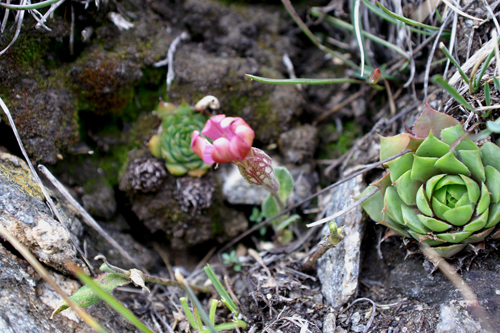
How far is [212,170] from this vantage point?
7.64 feet

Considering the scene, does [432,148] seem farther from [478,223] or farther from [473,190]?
[478,223]

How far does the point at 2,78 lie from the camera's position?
182cm

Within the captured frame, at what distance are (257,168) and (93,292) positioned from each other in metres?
0.96

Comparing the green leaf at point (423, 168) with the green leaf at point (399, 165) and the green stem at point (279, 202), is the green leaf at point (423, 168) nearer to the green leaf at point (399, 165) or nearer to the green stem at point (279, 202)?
the green leaf at point (399, 165)

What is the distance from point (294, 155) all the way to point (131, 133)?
117cm

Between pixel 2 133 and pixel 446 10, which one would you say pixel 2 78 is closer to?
pixel 2 133

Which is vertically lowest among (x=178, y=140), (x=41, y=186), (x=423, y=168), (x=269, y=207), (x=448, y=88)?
(x=269, y=207)

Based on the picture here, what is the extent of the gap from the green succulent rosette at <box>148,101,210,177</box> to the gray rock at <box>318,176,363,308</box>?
0.95m

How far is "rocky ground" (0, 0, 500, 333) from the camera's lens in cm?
159

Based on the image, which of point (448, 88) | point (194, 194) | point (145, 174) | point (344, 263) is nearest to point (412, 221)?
point (344, 263)

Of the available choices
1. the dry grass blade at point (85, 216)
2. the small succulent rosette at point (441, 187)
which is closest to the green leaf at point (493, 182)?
the small succulent rosette at point (441, 187)

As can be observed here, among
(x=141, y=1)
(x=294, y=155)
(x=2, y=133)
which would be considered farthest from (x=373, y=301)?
(x=141, y=1)

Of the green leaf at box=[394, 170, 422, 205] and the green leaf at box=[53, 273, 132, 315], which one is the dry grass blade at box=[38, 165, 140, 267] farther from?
the green leaf at box=[394, 170, 422, 205]

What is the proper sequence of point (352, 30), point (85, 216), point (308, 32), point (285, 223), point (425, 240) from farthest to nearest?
1. point (352, 30)
2. point (308, 32)
3. point (285, 223)
4. point (85, 216)
5. point (425, 240)
